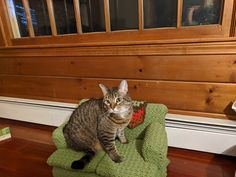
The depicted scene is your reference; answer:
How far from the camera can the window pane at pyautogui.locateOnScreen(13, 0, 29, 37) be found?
187 centimetres

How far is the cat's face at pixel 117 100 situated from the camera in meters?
1.12

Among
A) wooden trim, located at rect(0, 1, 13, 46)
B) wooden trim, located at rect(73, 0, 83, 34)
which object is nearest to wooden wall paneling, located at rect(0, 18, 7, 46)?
wooden trim, located at rect(0, 1, 13, 46)

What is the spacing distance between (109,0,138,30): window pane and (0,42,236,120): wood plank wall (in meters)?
0.19

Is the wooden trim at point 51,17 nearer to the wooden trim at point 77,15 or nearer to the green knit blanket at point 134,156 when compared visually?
the wooden trim at point 77,15

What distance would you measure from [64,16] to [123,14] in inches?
23.5

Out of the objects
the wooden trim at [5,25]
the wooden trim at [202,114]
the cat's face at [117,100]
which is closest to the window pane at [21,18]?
the wooden trim at [5,25]

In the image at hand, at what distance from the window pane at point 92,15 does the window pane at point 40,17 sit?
0.41 metres

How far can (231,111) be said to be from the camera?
4.53 ft

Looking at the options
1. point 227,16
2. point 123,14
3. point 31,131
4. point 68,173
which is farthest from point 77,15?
point 31,131

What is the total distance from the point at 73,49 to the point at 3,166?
1219 mm

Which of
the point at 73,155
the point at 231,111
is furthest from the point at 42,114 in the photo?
the point at 231,111

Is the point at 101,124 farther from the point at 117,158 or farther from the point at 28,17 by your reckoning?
the point at 28,17

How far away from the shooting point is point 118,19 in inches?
61.0

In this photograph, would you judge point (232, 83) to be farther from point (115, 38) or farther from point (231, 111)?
A: point (115, 38)
